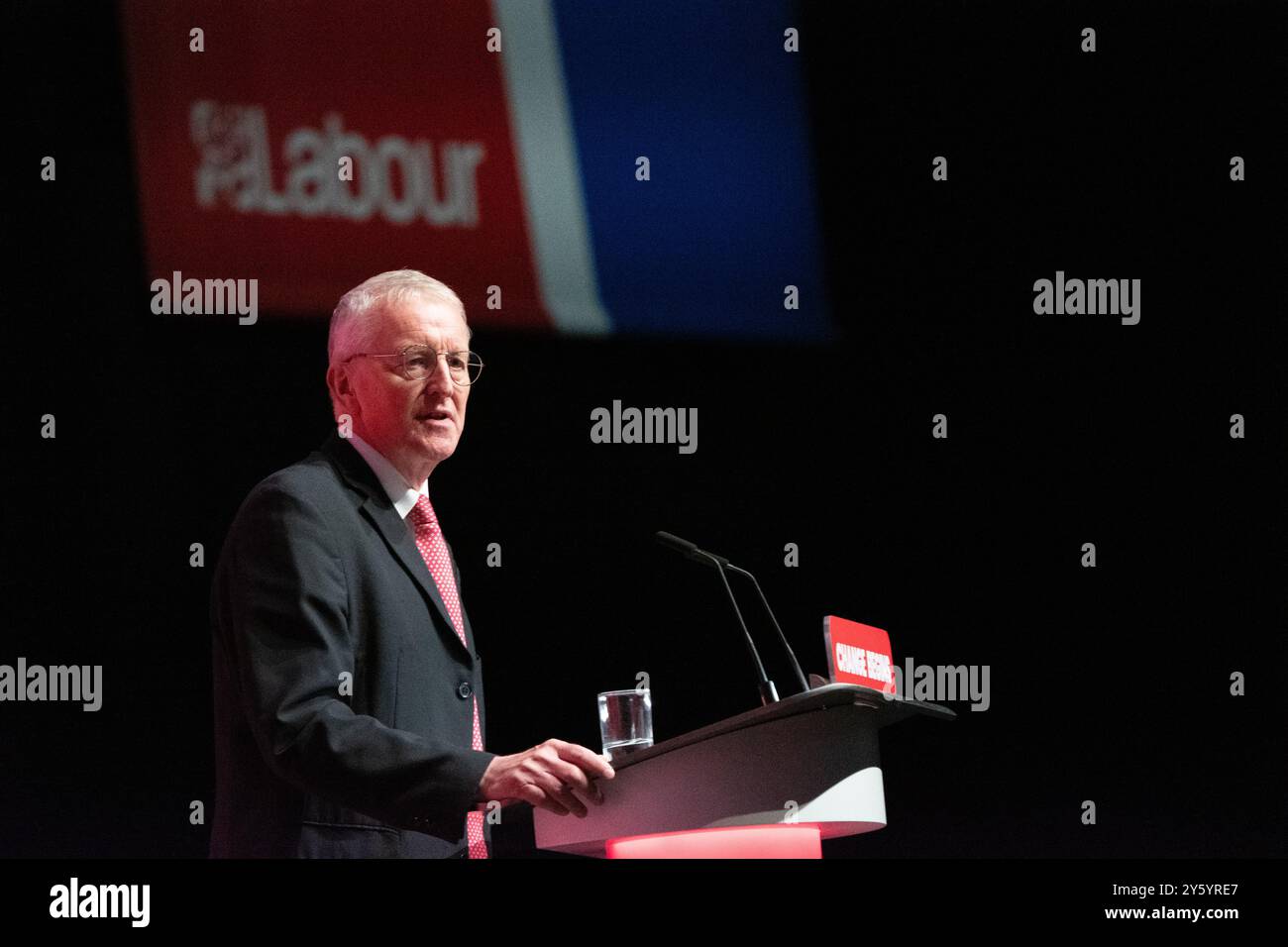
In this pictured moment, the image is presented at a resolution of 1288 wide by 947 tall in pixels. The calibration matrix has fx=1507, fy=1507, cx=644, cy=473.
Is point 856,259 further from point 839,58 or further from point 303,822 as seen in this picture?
point 303,822

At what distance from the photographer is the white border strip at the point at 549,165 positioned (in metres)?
4.43

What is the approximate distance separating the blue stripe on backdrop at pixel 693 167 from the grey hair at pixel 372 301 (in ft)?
4.41

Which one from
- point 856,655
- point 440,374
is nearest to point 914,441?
point 440,374

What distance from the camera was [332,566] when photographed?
8.86ft

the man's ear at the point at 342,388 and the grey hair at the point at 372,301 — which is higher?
the grey hair at the point at 372,301

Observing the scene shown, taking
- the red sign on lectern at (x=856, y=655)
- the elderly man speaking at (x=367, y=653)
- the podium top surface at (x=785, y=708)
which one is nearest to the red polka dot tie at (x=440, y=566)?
the elderly man speaking at (x=367, y=653)

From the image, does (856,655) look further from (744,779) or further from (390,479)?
(390,479)

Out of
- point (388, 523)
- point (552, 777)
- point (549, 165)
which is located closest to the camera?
point (552, 777)

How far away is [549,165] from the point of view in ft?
14.6

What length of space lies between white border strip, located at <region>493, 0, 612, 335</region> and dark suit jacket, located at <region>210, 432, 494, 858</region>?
1627 mm

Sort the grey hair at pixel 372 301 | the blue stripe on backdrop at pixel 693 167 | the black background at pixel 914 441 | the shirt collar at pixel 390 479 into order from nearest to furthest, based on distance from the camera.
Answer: the shirt collar at pixel 390 479 < the grey hair at pixel 372 301 < the black background at pixel 914 441 < the blue stripe on backdrop at pixel 693 167

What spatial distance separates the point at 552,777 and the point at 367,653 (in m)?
0.49

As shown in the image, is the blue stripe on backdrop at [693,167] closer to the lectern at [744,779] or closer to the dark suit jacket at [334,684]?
the dark suit jacket at [334,684]
